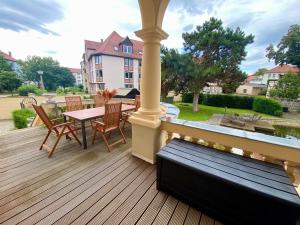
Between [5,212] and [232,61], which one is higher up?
[232,61]

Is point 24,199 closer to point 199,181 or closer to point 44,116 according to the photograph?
point 44,116

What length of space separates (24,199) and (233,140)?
96.6 inches

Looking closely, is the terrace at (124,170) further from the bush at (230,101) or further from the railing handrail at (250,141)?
the bush at (230,101)

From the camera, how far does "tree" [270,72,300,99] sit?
1288 cm

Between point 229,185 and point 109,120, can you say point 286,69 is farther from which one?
point 229,185

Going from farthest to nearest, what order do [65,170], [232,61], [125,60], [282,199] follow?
1. [125,60]
2. [232,61]
3. [65,170]
4. [282,199]

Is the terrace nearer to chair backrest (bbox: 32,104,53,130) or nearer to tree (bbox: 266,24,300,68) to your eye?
chair backrest (bbox: 32,104,53,130)

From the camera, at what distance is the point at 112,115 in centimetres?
279

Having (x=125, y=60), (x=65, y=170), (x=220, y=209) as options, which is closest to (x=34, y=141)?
(x=65, y=170)

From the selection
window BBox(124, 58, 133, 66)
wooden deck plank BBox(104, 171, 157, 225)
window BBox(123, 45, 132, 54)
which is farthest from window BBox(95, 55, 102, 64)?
wooden deck plank BBox(104, 171, 157, 225)

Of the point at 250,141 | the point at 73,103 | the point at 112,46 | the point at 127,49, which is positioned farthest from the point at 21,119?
the point at 127,49

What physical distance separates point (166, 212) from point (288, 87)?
1806 centimetres

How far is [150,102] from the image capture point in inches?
87.2

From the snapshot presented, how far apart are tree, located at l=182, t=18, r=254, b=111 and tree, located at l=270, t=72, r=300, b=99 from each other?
A: 561 cm
